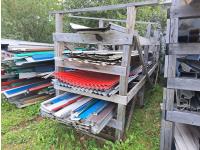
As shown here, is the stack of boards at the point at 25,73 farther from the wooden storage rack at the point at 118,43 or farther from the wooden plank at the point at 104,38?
the wooden plank at the point at 104,38

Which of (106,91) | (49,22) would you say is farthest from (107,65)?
(49,22)

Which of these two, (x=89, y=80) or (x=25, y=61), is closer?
(x=89, y=80)

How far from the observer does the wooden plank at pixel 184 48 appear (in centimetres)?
203

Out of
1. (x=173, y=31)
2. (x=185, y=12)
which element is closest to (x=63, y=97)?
(x=173, y=31)

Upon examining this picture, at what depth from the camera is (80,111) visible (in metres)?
A: 2.86

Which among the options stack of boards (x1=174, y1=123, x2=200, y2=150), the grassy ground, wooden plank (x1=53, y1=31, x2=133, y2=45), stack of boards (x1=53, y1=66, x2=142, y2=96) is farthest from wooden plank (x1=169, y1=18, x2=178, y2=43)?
the grassy ground

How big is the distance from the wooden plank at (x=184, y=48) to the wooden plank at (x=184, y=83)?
302mm

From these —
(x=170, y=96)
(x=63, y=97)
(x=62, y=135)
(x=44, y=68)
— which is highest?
(x=44, y=68)

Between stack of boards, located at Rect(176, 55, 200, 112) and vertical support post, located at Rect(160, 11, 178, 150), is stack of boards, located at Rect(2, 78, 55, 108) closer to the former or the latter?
vertical support post, located at Rect(160, 11, 178, 150)

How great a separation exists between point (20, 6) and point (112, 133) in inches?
282

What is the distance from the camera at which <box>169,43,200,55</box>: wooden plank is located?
2029mm

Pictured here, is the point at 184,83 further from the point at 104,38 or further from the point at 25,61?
the point at 25,61

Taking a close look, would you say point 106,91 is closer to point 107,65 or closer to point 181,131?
point 107,65

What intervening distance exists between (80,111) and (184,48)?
5.40 feet
